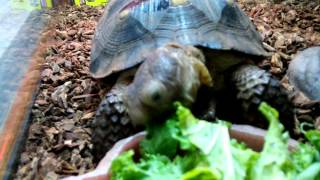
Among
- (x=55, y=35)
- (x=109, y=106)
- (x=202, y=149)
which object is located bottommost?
(x=55, y=35)

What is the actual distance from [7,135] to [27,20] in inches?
38.1

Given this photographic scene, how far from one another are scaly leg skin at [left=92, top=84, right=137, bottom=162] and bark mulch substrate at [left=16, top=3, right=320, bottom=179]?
0.12m

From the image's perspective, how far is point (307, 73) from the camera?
2469mm

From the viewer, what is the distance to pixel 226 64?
82.4 inches

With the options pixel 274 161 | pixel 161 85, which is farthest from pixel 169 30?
pixel 274 161

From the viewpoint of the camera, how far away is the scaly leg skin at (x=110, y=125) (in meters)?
1.84

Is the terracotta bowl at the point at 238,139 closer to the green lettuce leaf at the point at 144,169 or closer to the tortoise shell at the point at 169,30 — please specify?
the green lettuce leaf at the point at 144,169

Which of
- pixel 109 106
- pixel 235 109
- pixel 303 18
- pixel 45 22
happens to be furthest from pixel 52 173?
pixel 303 18

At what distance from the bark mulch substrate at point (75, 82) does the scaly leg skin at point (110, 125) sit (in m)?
0.12

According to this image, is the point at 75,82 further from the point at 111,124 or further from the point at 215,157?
the point at 215,157

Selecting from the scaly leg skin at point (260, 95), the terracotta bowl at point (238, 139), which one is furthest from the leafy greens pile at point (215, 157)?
the scaly leg skin at point (260, 95)

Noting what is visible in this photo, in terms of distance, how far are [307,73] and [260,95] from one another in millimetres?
641

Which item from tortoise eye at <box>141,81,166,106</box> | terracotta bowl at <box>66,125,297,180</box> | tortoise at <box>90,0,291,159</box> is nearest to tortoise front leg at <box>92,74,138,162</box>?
tortoise at <box>90,0,291,159</box>

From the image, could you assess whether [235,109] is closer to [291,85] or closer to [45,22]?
[291,85]
